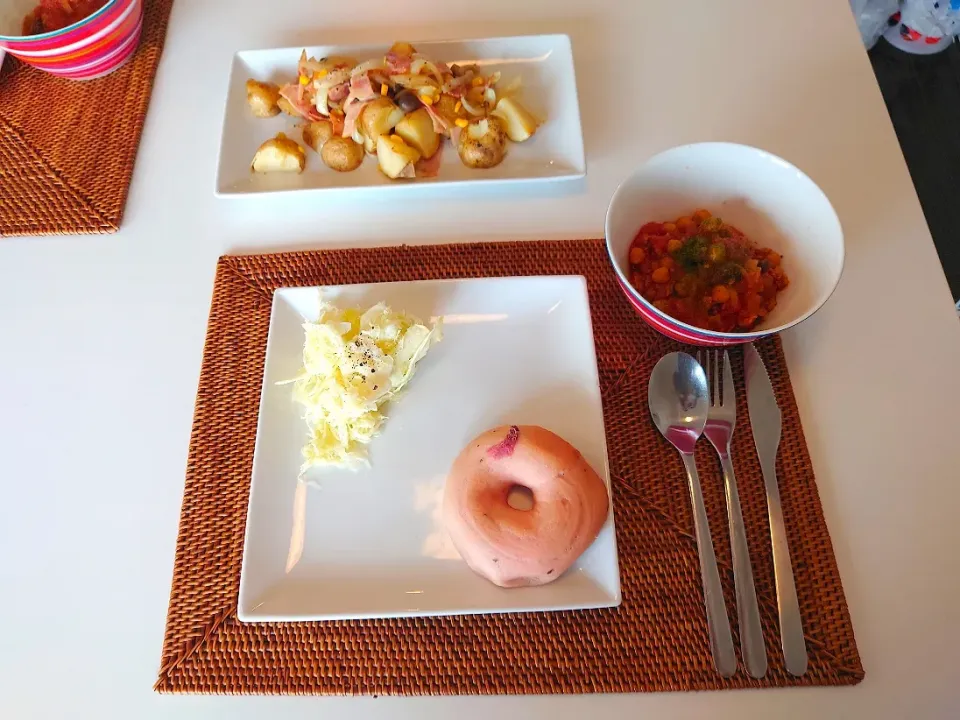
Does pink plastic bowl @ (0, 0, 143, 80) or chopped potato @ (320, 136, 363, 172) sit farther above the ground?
pink plastic bowl @ (0, 0, 143, 80)

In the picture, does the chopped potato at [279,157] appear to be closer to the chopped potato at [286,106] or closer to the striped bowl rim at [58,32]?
the chopped potato at [286,106]

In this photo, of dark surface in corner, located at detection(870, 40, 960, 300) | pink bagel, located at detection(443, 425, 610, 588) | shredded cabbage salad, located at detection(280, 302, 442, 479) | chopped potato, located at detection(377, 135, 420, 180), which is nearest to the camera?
pink bagel, located at detection(443, 425, 610, 588)

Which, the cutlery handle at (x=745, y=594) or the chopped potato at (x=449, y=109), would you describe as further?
the chopped potato at (x=449, y=109)

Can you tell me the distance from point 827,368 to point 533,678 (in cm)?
57

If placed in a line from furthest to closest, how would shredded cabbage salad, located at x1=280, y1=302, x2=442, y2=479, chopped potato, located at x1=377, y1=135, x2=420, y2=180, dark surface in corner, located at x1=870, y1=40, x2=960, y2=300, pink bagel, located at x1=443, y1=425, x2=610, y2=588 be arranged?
dark surface in corner, located at x1=870, y1=40, x2=960, y2=300 < chopped potato, located at x1=377, y1=135, x2=420, y2=180 < shredded cabbage salad, located at x1=280, y1=302, x2=442, y2=479 < pink bagel, located at x1=443, y1=425, x2=610, y2=588

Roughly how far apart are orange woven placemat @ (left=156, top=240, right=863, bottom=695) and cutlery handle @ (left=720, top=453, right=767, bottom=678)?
1cm

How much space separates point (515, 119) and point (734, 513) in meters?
0.66

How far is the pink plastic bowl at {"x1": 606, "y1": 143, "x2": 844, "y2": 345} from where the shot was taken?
79 cm

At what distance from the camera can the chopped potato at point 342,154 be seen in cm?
98

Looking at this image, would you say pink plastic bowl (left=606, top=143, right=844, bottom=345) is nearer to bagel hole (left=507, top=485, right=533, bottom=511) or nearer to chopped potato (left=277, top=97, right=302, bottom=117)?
bagel hole (left=507, top=485, right=533, bottom=511)

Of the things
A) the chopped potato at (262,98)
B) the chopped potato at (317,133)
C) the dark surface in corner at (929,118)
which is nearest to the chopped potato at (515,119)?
the chopped potato at (317,133)

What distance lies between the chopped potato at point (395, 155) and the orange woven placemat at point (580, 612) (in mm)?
384

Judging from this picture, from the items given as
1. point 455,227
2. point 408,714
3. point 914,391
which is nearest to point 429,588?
point 408,714

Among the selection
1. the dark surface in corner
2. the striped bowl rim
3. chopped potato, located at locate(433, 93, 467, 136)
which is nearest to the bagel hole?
chopped potato, located at locate(433, 93, 467, 136)
